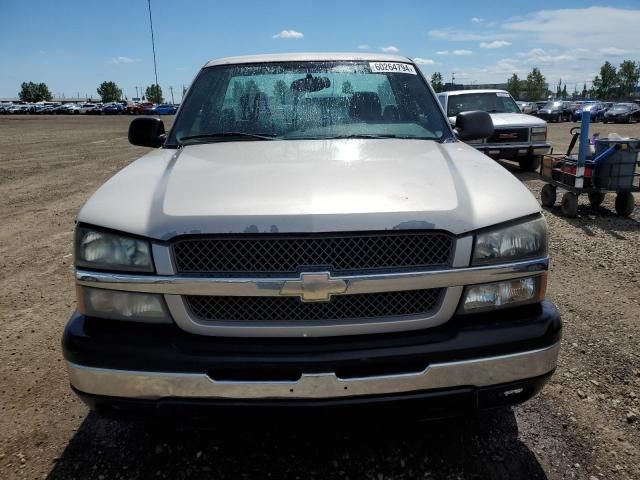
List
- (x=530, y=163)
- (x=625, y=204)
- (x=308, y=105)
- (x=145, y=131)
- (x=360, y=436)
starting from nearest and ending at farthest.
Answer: (x=360, y=436)
(x=308, y=105)
(x=145, y=131)
(x=625, y=204)
(x=530, y=163)

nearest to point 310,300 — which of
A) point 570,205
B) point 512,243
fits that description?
point 512,243

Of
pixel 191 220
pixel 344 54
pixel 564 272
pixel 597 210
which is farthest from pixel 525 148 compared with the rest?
pixel 191 220

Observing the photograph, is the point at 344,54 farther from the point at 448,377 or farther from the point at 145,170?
the point at 448,377

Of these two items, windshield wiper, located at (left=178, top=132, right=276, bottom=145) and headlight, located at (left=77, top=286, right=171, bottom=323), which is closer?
headlight, located at (left=77, top=286, right=171, bottom=323)

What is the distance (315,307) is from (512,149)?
36.4 ft

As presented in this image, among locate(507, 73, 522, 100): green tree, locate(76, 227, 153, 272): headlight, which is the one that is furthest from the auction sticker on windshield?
locate(507, 73, 522, 100): green tree

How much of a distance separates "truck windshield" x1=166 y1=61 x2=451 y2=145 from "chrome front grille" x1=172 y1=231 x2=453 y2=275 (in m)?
1.23

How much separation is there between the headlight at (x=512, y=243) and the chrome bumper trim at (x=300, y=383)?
39 cm

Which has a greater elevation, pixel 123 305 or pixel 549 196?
pixel 123 305

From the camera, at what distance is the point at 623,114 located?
37094mm

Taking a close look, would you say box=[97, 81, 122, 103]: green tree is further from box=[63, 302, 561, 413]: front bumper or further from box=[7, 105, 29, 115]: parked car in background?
box=[63, 302, 561, 413]: front bumper

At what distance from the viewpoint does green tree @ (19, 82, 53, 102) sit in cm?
11288

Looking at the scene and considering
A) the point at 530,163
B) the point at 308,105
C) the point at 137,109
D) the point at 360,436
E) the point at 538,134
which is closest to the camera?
the point at 360,436

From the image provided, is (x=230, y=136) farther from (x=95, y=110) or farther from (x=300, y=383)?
(x=95, y=110)
